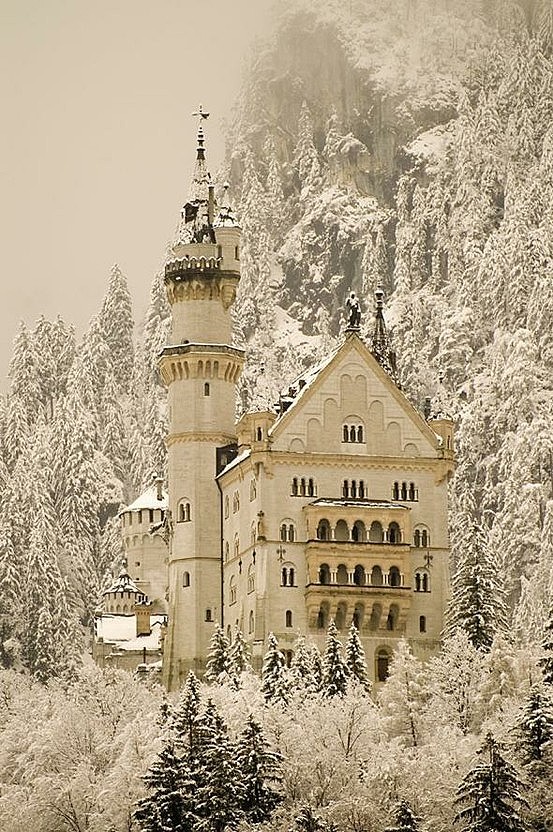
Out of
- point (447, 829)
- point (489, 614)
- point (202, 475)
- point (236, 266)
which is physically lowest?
point (447, 829)

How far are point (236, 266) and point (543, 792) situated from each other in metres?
64.0

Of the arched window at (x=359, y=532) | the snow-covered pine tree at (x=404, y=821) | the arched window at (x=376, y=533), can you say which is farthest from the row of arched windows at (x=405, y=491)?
the snow-covered pine tree at (x=404, y=821)

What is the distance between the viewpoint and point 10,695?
157 meters

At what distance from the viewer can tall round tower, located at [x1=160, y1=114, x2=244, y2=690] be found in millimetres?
159750

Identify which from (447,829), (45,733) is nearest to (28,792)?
(45,733)

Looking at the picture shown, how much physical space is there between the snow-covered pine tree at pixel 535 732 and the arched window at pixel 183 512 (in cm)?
5240

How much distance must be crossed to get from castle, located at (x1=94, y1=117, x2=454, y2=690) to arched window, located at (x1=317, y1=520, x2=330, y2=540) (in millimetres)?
55

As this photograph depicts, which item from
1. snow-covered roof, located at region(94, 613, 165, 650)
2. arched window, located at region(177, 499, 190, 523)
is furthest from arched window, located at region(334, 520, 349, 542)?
snow-covered roof, located at region(94, 613, 165, 650)

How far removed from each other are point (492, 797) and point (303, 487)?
4920 cm

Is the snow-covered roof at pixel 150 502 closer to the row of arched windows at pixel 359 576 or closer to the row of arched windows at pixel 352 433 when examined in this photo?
the row of arched windows at pixel 352 433

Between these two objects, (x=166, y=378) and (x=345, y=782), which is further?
(x=166, y=378)

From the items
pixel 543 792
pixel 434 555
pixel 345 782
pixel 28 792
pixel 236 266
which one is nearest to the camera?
pixel 543 792

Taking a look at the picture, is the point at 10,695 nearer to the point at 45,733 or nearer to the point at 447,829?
the point at 45,733

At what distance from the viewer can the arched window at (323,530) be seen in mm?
151500
